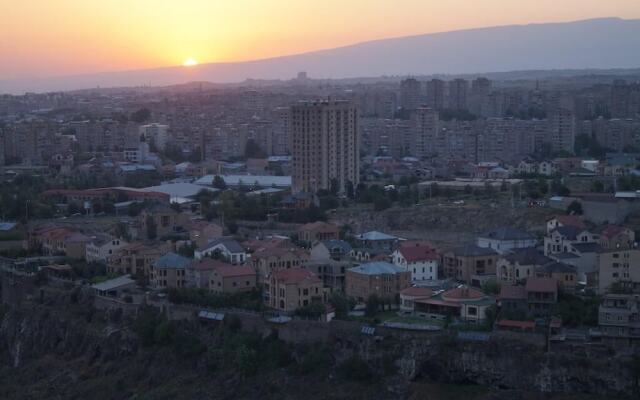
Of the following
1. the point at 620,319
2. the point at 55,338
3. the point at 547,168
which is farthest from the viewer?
the point at 547,168

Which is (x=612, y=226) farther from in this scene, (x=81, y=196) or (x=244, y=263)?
(x=81, y=196)

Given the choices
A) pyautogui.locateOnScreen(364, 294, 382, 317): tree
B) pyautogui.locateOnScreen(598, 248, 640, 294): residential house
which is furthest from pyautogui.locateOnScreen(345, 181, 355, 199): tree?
pyautogui.locateOnScreen(598, 248, 640, 294): residential house

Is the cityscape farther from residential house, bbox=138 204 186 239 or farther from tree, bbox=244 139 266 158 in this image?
tree, bbox=244 139 266 158

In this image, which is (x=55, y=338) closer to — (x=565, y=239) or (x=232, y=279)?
(x=232, y=279)

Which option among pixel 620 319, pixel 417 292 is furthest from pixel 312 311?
pixel 620 319

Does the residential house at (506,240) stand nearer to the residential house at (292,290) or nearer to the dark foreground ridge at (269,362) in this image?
the residential house at (292,290)

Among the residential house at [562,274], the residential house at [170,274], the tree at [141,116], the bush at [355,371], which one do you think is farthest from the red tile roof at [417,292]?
the tree at [141,116]

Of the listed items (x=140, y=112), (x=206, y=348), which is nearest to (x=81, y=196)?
(x=206, y=348)
